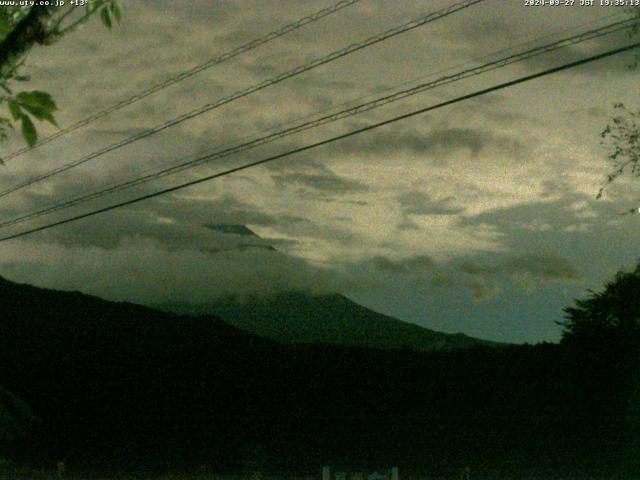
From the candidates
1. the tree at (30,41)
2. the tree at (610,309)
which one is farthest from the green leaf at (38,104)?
the tree at (610,309)

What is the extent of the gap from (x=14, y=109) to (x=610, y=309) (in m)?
33.7

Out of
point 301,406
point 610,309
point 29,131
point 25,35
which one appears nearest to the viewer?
point 29,131

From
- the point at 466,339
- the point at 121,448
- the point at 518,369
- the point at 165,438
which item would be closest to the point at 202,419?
the point at 165,438

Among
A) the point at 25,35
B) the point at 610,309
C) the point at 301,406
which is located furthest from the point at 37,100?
the point at 610,309

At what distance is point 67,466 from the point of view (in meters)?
26.0

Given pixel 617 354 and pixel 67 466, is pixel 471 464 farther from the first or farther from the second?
pixel 67 466

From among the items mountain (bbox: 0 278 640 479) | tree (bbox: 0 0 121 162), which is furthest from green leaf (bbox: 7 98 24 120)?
mountain (bbox: 0 278 640 479)

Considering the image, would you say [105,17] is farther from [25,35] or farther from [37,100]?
[37,100]

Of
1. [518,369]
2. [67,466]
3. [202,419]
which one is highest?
[518,369]

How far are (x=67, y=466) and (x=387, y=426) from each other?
1209 centimetres

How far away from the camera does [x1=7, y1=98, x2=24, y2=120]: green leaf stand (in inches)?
143

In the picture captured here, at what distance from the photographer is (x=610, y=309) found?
33.8 metres

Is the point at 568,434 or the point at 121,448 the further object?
the point at 121,448

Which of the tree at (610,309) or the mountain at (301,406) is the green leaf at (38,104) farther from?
the tree at (610,309)
